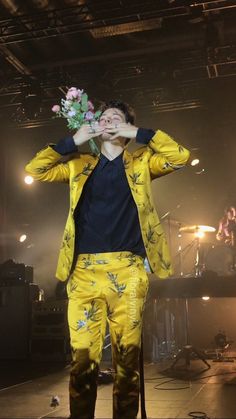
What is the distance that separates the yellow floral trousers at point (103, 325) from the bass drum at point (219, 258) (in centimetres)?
654

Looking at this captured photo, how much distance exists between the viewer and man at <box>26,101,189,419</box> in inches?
86.8

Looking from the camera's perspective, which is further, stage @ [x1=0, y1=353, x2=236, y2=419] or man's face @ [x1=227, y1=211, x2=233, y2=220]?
man's face @ [x1=227, y1=211, x2=233, y2=220]

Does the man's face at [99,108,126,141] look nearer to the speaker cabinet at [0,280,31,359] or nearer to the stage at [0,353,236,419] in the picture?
the stage at [0,353,236,419]

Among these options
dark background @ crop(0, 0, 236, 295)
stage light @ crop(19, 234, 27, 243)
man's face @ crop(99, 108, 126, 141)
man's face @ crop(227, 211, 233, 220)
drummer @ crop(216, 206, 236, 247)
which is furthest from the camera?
stage light @ crop(19, 234, 27, 243)

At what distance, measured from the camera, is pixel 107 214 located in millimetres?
2338

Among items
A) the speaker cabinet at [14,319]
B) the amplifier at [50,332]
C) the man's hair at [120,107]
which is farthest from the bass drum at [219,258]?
the man's hair at [120,107]

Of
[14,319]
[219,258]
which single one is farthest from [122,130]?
[219,258]

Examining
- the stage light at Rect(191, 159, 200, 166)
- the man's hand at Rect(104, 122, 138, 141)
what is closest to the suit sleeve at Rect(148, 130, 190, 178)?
the man's hand at Rect(104, 122, 138, 141)

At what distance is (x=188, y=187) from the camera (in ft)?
37.6

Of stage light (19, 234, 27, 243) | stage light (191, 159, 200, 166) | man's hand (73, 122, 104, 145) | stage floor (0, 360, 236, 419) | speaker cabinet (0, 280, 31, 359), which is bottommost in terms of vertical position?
stage floor (0, 360, 236, 419)

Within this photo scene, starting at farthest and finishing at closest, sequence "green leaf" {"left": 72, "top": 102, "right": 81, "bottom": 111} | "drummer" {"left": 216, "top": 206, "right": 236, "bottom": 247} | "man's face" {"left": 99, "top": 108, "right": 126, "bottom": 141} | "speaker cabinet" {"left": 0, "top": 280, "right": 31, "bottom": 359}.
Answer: "drummer" {"left": 216, "top": 206, "right": 236, "bottom": 247} < "speaker cabinet" {"left": 0, "top": 280, "right": 31, "bottom": 359} < "green leaf" {"left": 72, "top": 102, "right": 81, "bottom": 111} < "man's face" {"left": 99, "top": 108, "right": 126, "bottom": 141}

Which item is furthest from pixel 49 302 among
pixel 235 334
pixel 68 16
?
pixel 68 16

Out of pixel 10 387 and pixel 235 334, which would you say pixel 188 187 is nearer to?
pixel 235 334

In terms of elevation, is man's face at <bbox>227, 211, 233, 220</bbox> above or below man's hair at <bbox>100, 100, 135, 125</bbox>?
above
